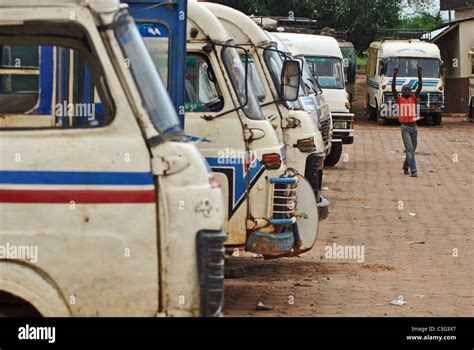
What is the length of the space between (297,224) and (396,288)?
1.33 meters

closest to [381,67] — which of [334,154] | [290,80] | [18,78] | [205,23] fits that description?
[334,154]

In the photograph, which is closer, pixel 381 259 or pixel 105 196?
pixel 105 196

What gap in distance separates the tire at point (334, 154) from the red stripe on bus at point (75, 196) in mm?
19555

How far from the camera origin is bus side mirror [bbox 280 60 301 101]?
11.8 meters

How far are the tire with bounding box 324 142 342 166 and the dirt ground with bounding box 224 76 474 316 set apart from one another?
0.94 feet

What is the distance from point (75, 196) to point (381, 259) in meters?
7.81

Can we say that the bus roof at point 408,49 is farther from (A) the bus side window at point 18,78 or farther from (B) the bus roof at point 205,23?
(A) the bus side window at point 18,78

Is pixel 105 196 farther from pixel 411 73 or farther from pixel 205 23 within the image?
pixel 411 73

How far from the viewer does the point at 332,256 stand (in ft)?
43.5

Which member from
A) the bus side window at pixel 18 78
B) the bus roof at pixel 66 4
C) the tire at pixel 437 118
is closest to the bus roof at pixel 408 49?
the tire at pixel 437 118

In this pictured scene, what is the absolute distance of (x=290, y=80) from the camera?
12.1m

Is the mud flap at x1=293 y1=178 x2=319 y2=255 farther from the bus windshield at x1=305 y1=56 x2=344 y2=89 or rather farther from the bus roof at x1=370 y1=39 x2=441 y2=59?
the bus roof at x1=370 y1=39 x2=441 y2=59
